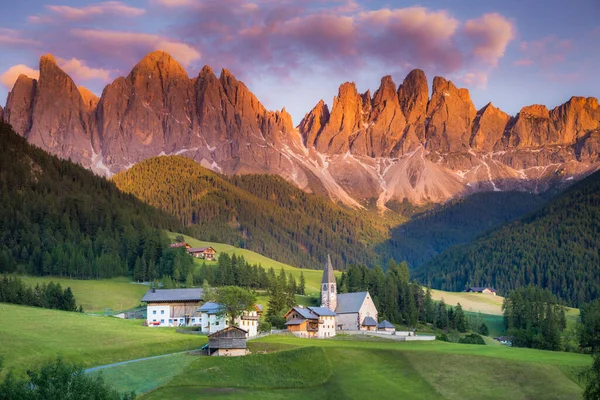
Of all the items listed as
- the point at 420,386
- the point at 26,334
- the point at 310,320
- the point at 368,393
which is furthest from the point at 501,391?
the point at 26,334

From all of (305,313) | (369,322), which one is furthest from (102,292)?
(369,322)

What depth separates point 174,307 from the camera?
140 m

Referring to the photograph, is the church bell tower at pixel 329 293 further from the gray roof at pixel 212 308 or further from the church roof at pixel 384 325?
the gray roof at pixel 212 308

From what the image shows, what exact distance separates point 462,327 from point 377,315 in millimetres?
25673

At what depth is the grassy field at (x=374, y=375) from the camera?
259 ft

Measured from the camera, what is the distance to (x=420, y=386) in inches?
3260

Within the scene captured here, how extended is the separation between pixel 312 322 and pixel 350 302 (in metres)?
18.0

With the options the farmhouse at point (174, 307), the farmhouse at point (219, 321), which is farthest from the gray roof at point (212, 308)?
the farmhouse at point (174, 307)

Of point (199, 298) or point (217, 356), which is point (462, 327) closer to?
point (199, 298)

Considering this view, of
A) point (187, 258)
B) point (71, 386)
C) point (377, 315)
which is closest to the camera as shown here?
point (71, 386)

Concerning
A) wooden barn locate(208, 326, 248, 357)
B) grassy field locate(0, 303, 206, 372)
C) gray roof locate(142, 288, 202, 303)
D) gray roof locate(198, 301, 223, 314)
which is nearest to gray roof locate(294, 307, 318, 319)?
gray roof locate(198, 301, 223, 314)

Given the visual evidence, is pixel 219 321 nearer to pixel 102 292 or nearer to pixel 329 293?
pixel 329 293

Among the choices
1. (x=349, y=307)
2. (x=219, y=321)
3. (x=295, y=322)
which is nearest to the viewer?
(x=219, y=321)

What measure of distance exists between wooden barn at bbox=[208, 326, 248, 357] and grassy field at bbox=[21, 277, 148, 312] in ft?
186
